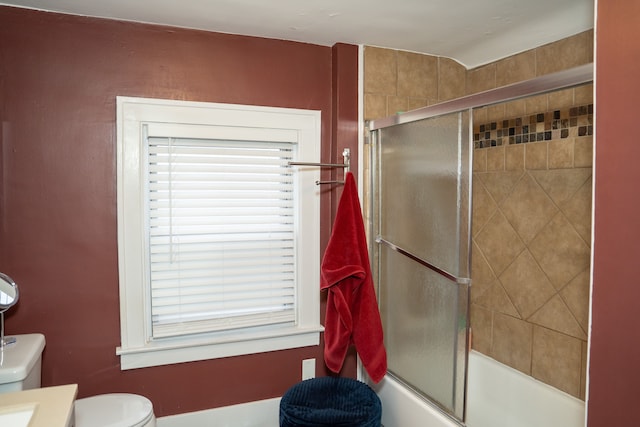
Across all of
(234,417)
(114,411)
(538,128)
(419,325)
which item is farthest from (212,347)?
(538,128)

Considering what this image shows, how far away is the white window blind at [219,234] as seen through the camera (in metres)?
2.12

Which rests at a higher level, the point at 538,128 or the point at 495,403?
the point at 538,128

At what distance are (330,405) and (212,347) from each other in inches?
25.4

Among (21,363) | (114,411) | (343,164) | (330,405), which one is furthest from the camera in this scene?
(343,164)

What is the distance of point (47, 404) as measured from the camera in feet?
3.74

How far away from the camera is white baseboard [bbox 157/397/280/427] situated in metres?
2.16

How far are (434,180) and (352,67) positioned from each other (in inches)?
32.3

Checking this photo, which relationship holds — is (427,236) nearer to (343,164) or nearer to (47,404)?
(343,164)

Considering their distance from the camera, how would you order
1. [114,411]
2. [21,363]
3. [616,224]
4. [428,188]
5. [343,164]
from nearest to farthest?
[616,224]
[21,363]
[114,411]
[428,188]
[343,164]

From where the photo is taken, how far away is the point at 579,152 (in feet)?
6.48

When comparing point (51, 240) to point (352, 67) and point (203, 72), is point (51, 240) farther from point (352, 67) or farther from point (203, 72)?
point (352, 67)

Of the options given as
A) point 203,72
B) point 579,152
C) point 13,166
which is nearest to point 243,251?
point 203,72

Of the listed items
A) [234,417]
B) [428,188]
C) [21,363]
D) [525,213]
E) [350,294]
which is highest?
[428,188]

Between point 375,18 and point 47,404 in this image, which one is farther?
point 375,18
